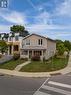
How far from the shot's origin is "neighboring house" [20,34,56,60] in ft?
176

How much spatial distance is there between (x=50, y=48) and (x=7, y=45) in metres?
11.6

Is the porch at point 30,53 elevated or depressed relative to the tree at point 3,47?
depressed

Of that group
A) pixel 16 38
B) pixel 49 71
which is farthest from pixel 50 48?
pixel 49 71

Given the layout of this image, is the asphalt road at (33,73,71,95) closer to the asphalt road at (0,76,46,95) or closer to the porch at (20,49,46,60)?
the asphalt road at (0,76,46,95)

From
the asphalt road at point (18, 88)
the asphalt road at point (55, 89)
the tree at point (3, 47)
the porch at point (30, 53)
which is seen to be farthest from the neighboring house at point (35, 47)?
the asphalt road at point (55, 89)

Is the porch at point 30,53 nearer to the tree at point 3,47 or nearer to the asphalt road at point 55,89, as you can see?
the tree at point 3,47

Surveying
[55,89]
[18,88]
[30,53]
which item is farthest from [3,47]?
[55,89]

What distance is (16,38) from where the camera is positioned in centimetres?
6512

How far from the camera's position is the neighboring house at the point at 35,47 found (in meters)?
53.6

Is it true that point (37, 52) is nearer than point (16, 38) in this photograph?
Yes

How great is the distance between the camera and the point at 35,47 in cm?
5416

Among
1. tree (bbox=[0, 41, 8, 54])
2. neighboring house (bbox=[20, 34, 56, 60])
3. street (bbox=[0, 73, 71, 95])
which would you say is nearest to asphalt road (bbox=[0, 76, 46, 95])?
street (bbox=[0, 73, 71, 95])

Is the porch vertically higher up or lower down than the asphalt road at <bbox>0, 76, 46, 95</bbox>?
higher up

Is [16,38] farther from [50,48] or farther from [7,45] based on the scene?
[50,48]
